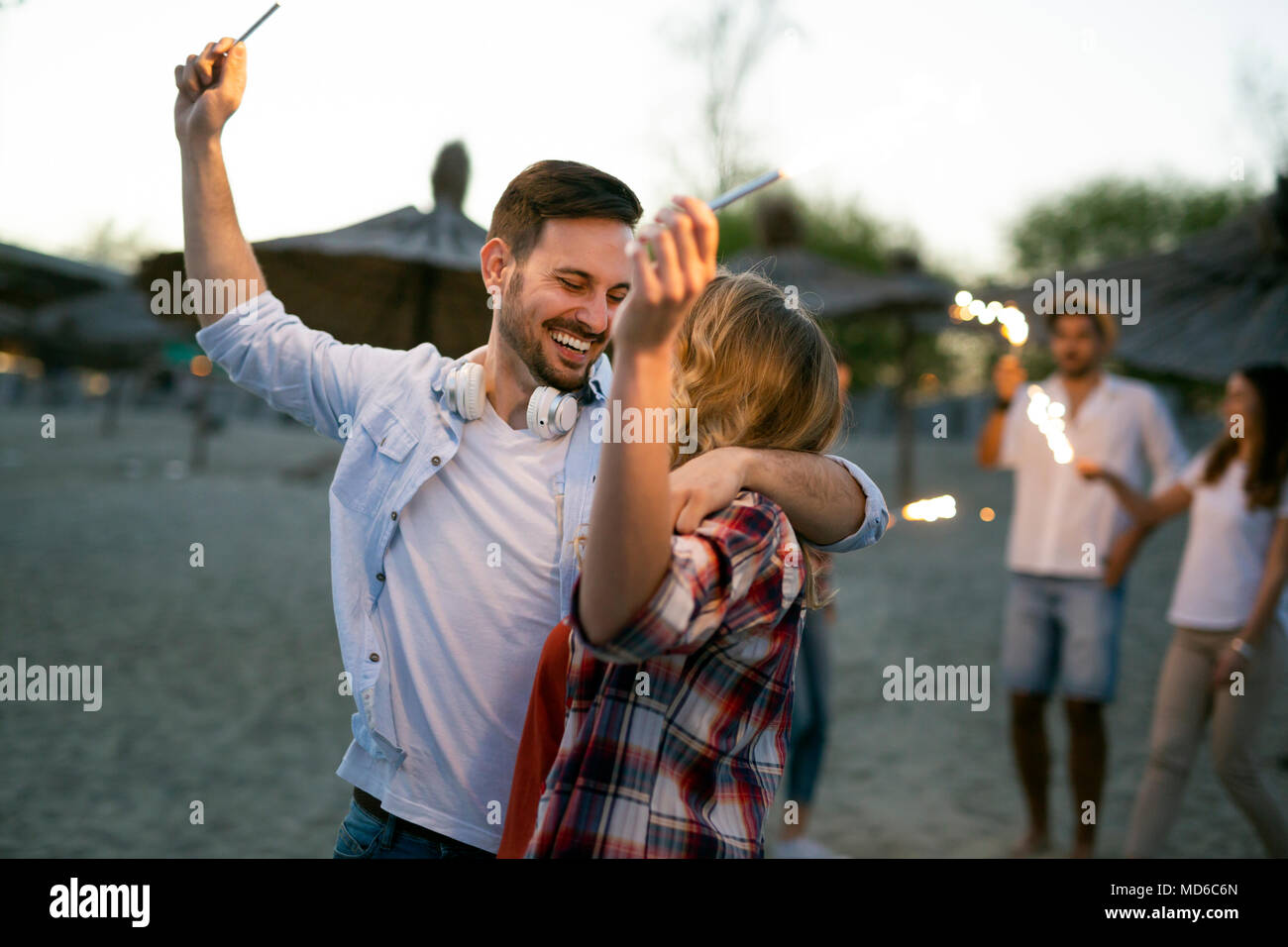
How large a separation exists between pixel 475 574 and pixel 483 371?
440 mm

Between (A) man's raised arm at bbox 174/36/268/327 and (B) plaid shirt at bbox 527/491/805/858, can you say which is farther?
(A) man's raised arm at bbox 174/36/268/327

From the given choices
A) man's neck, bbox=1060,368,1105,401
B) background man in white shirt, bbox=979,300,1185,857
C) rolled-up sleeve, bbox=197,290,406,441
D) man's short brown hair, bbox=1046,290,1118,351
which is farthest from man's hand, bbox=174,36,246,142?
man's neck, bbox=1060,368,1105,401

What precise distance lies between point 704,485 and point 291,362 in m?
1.08

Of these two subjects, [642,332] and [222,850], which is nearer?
[642,332]

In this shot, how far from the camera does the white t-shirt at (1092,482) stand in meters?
4.95

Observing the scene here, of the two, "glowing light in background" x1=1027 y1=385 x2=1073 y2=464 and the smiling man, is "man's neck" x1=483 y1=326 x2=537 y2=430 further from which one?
"glowing light in background" x1=1027 y1=385 x2=1073 y2=464

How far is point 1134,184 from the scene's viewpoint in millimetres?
39469

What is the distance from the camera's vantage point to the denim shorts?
476 cm

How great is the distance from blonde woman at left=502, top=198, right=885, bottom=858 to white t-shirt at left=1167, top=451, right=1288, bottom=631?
3.16 m

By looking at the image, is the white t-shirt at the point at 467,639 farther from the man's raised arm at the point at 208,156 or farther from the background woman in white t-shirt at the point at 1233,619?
the background woman in white t-shirt at the point at 1233,619

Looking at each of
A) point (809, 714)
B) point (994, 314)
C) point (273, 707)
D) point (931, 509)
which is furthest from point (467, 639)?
point (273, 707)

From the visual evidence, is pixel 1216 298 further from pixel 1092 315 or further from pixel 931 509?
pixel 931 509
